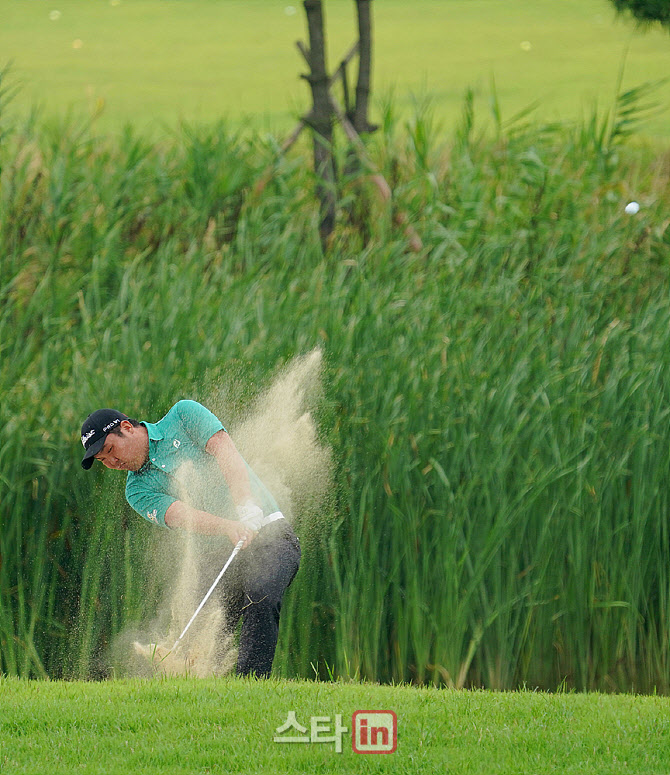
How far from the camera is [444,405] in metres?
4.70

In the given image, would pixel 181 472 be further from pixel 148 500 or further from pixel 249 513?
pixel 249 513

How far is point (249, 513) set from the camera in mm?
3754

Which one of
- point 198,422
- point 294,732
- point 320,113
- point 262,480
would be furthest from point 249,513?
point 320,113

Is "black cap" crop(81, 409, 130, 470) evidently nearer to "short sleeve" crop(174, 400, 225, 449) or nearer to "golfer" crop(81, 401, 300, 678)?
"golfer" crop(81, 401, 300, 678)

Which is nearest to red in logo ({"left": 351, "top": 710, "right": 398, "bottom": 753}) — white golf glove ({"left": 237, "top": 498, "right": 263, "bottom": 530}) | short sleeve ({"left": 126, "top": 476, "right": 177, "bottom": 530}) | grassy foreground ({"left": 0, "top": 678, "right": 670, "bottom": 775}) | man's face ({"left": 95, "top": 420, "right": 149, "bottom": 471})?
grassy foreground ({"left": 0, "top": 678, "right": 670, "bottom": 775})

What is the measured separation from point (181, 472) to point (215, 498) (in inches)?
7.4

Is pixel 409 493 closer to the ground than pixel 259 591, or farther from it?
farther from it

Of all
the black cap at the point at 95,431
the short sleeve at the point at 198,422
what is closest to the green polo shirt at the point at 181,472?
the short sleeve at the point at 198,422

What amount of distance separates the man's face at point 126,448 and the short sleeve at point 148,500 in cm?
10

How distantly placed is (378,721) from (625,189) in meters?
6.55

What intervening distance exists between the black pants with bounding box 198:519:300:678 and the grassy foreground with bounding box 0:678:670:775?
28 centimetres

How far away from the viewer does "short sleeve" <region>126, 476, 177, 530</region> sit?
400cm

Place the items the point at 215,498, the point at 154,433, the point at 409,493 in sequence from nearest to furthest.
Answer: the point at 154,433 < the point at 215,498 < the point at 409,493

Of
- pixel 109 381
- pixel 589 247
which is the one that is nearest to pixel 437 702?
pixel 109 381
